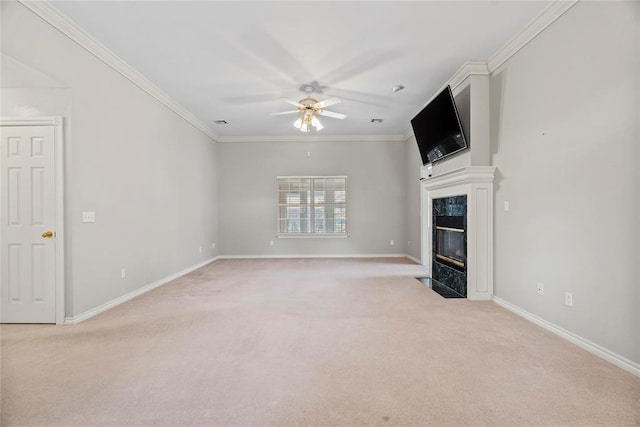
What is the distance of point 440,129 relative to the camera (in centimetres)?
415

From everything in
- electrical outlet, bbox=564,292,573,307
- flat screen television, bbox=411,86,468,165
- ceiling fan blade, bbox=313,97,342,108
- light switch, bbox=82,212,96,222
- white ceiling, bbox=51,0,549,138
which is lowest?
electrical outlet, bbox=564,292,573,307

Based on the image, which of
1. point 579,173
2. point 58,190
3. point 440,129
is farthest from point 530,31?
point 58,190

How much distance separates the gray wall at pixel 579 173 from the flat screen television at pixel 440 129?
54cm

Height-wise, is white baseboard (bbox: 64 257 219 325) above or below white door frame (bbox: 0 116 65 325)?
below

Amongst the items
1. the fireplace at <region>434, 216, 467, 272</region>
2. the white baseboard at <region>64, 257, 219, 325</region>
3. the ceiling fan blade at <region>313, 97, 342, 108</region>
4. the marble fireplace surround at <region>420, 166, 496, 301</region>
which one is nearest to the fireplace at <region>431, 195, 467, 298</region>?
the fireplace at <region>434, 216, 467, 272</region>

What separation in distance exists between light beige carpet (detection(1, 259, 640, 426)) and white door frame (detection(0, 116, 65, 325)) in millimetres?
306

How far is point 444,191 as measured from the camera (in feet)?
14.5

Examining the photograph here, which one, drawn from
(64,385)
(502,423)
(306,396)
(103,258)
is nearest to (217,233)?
(103,258)

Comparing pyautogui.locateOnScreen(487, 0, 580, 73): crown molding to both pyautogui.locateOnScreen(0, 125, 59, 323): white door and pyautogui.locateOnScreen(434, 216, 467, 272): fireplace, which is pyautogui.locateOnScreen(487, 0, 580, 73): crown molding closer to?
pyautogui.locateOnScreen(434, 216, 467, 272): fireplace

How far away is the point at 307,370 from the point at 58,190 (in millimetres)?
2991

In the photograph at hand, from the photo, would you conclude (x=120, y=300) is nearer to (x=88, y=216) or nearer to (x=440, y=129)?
(x=88, y=216)

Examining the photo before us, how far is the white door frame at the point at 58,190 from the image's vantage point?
2.98 meters

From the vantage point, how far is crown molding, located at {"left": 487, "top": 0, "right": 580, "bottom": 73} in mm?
2613

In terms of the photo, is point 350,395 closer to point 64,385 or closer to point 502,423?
point 502,423
